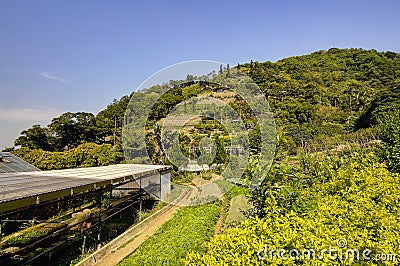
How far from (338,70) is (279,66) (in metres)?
13.4

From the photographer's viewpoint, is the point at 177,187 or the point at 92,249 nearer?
the point at 92,249

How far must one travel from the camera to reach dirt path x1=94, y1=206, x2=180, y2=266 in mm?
6669

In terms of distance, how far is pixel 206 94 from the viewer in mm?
26484

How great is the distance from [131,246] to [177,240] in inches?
65.7

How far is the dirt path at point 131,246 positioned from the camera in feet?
21.9

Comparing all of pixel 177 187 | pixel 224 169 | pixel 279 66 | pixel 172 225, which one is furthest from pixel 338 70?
pixel 172 225

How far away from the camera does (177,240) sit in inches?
264

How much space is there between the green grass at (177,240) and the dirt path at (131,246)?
0.35 meters

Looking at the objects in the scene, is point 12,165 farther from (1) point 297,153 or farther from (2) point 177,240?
(1) point 297,153

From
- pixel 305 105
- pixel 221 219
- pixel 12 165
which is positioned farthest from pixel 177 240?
pixel 305 105

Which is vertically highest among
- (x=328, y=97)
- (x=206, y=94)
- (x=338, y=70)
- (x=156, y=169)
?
(x=338, y=70)

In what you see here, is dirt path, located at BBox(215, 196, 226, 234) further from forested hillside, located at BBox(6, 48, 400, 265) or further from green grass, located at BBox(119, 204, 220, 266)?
forested hillside, located at BBox(6, 48, 400, 265)

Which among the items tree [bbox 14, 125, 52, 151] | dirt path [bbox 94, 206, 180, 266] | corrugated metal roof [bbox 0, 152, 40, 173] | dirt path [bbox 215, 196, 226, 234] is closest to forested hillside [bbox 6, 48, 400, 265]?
tree [bbox 14, 125, 52, 151]

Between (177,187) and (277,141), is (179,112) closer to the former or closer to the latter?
(177,187)
